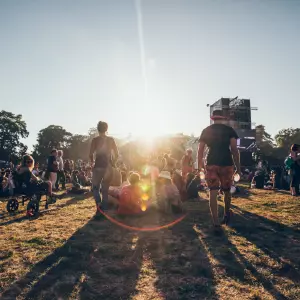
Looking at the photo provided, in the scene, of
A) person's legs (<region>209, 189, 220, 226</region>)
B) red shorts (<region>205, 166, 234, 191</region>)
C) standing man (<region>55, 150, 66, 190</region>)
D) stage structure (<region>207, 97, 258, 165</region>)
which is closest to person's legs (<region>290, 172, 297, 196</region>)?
red shorts (<region>205, 166, 234, 191</region>)

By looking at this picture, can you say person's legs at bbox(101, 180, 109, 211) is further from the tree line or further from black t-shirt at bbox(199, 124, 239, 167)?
the tree line

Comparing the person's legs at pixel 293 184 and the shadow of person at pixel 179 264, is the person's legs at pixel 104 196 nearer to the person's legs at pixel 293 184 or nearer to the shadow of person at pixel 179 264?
the shadow of person at pixel 179 264

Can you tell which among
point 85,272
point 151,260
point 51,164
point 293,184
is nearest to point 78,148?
point 51,164

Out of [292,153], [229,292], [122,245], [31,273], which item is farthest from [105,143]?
[292,153]

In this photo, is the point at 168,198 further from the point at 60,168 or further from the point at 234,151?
the point at 60,168

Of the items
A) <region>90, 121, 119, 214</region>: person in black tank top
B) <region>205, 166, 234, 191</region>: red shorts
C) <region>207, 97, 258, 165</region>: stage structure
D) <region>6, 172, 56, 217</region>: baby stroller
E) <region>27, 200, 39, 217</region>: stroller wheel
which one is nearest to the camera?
<region>205, 166, 234, 191</region>: red shorts

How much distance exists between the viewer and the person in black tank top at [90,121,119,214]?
620cm

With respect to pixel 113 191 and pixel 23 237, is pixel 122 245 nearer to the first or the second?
pixel 23 237

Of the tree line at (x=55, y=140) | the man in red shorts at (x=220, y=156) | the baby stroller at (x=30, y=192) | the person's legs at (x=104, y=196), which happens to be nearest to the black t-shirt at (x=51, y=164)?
the baby stroller at (x=30, y=192)

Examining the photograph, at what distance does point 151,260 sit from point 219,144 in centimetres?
266

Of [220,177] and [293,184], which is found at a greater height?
[220,177]

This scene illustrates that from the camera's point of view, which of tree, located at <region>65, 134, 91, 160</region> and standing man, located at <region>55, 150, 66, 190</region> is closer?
standing man, located at <region>55, 150, 66, 190</region>

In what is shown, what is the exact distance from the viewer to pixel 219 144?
5.01m

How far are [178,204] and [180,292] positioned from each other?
406 centimetres
